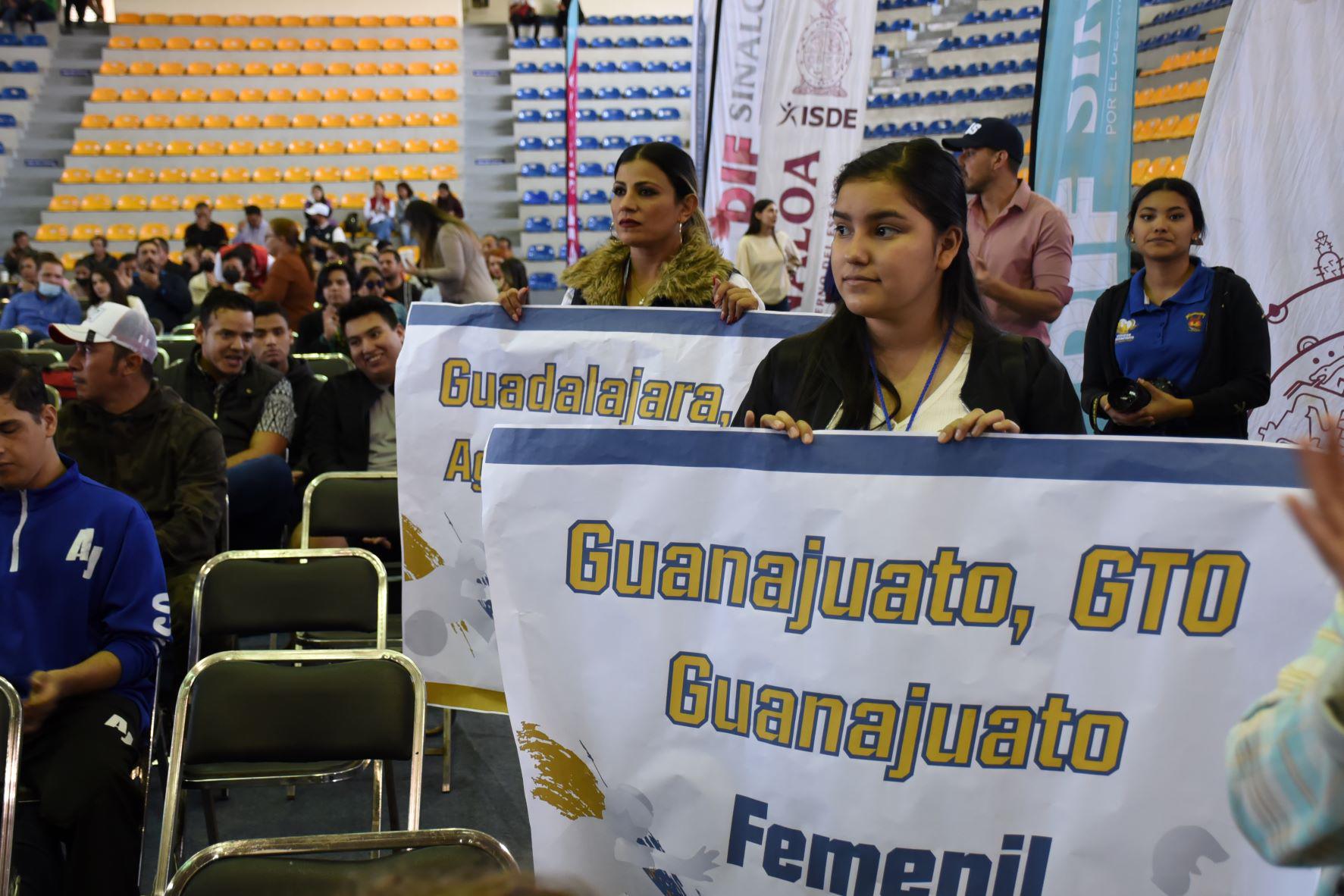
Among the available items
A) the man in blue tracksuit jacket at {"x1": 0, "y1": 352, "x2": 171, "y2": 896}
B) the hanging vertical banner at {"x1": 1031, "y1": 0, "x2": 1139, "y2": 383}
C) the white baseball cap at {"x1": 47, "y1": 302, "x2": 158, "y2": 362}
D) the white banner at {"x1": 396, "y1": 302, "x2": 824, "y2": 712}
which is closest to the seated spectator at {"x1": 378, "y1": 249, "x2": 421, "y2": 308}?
the white baseball cap at {"x1": 47, "y1": 302, "x2": 158, "y2": 362}

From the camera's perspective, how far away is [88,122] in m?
19.1

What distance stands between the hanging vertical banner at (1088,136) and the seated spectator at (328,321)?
3924mm

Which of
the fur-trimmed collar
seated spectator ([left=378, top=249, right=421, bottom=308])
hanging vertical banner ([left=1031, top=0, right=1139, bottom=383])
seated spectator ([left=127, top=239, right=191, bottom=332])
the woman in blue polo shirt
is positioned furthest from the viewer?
seated spectator ([left=127, top=239, right=191, bottom=332])

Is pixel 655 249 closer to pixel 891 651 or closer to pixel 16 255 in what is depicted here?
pixel 891 651

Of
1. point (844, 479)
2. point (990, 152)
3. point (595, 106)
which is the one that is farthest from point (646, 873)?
point (595, 106)

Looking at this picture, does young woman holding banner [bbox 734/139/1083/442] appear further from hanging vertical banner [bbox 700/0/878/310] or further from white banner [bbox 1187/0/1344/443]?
hanging vertical banner [bbox 700/0/878/310]

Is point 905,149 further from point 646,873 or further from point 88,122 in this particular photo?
point 88,122

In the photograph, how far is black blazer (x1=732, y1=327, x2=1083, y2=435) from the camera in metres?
1.70

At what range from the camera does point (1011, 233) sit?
3.47m

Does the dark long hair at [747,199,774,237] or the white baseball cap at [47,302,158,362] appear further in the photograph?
the dark long hair at [747,199,774,237]

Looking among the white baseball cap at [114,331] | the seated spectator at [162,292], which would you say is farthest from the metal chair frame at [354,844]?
the seated spectator at [162,292]

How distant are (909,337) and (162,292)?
10584 millimetres

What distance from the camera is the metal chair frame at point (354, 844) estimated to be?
1739 millimetres

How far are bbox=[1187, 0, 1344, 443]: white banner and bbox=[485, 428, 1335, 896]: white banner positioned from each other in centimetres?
238
